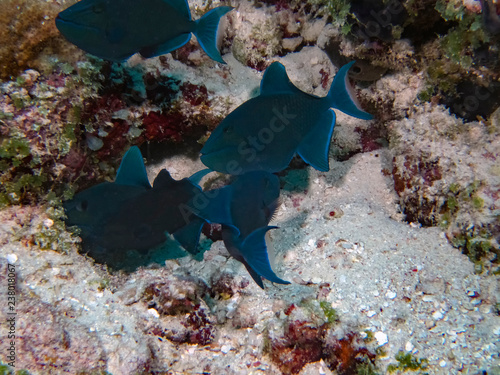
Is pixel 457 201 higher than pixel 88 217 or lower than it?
higher

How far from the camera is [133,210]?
2656mm

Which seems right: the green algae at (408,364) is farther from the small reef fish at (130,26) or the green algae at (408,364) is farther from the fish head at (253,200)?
the small reef fish at (130,26)

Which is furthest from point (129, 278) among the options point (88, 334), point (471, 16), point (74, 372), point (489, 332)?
point (471, 16)

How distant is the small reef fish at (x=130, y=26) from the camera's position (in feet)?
6.61

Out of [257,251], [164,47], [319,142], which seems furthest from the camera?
[319,142]

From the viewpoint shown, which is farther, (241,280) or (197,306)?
(241,280)

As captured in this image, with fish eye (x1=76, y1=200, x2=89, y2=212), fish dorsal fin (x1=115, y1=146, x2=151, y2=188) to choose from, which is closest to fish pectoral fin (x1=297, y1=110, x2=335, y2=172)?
fish dorsal fin (x1=115, y1=146, x2=151, y2=188)

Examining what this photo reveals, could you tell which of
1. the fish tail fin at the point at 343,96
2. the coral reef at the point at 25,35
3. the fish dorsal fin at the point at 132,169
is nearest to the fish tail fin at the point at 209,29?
the fish tail fin at the point at 343,96

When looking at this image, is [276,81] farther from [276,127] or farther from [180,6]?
[180,6]

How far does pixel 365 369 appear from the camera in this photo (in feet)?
6.94

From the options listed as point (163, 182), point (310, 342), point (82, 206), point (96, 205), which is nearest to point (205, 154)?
point (163, 182)

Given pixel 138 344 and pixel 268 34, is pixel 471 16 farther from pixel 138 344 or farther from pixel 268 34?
pixel 138 344

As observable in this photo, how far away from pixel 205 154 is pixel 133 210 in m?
0.80

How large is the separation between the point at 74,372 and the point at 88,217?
3.96 ft
